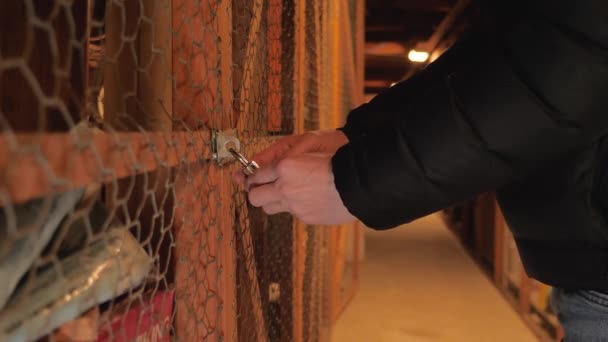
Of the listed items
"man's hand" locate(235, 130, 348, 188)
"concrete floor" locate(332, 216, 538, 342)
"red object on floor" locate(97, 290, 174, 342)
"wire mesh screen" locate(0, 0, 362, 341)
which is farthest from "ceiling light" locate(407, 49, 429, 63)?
"red object on floor" locate(97, 290, 174, 342)

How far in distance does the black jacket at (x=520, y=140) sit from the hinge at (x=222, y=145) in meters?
0.15

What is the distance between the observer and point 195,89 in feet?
2.09

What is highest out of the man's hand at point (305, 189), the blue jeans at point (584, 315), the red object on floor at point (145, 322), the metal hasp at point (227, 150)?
the metal hasp at point (227, 150)

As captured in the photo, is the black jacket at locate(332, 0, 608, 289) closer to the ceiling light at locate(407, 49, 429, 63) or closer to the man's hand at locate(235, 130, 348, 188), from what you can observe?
the man's hand at locate(235, 130, 348, 188)

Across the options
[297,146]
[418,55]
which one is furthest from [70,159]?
[418,55]

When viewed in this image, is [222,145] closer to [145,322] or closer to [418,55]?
[145,322]

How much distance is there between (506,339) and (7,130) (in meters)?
2.63

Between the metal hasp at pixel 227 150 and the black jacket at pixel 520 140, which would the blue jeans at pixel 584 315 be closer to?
the black jacket at pixel 520 140

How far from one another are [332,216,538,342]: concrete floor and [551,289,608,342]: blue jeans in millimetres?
1765

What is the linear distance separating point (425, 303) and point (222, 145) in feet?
8.16

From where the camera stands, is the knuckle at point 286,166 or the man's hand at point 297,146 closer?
the knuckle at point 286,166

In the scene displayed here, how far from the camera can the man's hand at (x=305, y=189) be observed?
66 cm

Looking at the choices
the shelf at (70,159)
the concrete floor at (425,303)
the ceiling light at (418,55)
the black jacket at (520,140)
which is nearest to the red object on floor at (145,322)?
the shelf at (70,159)

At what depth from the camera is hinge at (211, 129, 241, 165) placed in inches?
26.6
